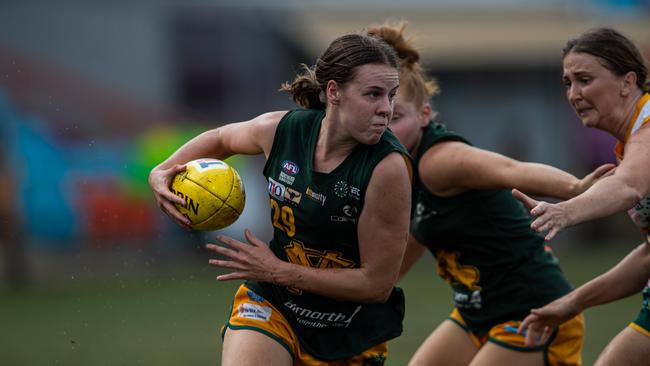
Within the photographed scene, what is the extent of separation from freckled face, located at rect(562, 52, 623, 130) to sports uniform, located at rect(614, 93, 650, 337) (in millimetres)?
99

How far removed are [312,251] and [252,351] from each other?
570 millimetres

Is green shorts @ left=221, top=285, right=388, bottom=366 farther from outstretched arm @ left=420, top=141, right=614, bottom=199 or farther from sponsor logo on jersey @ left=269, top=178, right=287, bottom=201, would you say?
outstretched arm @ left=420, top=141, right=614, bottom=199

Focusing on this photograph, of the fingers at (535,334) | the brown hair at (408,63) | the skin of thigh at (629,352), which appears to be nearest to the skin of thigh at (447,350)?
the fingers at (535,334)

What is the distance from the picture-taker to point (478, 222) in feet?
18.0

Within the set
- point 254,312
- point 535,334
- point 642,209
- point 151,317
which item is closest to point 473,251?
point 535,334

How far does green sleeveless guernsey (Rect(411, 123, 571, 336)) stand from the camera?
5.48 m

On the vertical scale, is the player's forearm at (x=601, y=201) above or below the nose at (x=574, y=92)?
below

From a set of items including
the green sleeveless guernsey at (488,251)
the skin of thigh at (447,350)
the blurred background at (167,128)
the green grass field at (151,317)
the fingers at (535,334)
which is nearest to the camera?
the fingers at (535,334)

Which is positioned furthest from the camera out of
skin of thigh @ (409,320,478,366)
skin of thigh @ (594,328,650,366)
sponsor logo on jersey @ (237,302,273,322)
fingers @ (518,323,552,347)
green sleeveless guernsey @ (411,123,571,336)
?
skin of thigh @ (409,320,478,366)

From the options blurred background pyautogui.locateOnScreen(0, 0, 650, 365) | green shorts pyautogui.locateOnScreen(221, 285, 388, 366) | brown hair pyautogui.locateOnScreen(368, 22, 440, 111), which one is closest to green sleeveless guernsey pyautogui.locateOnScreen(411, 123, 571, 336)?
brown hair pyautogui.locateOnScreen(368, 22, 440, 111)

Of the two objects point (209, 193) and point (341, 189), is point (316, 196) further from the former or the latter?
point (209, 193)

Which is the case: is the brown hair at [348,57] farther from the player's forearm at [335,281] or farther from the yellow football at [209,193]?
the player's forearm at [335,281]

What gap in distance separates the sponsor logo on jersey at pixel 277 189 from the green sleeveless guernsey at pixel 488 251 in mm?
969

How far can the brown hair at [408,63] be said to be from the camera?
5.57 metres
